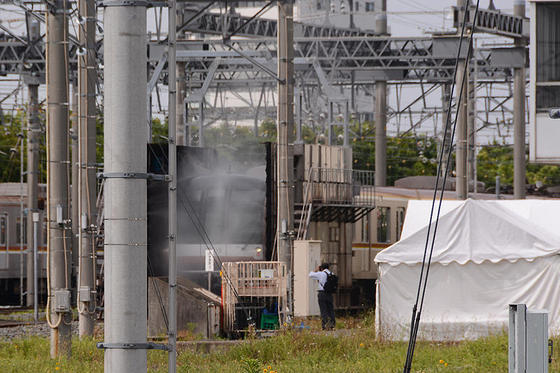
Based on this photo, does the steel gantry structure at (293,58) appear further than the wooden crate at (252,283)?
Yes

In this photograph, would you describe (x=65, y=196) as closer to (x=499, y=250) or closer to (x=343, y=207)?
(x=499, y=250)

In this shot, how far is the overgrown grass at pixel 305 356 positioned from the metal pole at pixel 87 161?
1.00m

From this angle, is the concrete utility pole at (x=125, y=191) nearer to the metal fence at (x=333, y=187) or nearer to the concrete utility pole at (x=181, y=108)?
the metal fence at (x=333, y=187)

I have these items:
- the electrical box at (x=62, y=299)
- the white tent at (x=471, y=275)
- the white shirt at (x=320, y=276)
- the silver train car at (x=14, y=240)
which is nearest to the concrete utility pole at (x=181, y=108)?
the silver train car at (x=14, y=240)

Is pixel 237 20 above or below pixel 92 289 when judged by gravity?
above

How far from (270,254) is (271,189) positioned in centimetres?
186

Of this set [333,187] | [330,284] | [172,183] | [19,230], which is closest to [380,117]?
[333,187]

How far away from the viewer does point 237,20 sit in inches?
1724

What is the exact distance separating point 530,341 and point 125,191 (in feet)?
10.5

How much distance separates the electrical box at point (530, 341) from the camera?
8117 mm

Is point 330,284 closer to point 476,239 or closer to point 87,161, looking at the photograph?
point 476,239

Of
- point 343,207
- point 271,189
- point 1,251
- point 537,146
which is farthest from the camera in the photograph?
point 1,251

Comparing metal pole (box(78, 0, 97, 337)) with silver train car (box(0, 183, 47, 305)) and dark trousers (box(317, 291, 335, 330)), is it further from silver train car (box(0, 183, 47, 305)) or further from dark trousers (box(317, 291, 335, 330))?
silver train car (box(0, 183, 47, 305))

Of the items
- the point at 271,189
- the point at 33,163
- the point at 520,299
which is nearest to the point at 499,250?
the point at 520,299
